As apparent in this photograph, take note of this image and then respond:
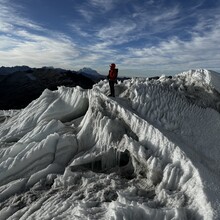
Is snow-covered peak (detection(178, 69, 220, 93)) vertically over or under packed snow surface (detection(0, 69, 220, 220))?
over

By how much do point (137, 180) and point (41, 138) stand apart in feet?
14.0

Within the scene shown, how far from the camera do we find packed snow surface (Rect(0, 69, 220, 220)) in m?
7.82

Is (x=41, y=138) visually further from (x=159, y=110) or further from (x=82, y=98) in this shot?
(x=159, y=110)

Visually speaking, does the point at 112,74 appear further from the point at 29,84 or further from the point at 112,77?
the point at 29,84

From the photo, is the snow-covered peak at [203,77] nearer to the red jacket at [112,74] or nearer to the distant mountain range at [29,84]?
the red jacket at [112,74]

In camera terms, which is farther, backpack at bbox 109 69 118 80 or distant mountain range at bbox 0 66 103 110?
distant mountain range at bbox 0 66 103 110

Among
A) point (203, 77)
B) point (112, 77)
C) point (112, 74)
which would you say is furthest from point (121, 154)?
point (203, 77)

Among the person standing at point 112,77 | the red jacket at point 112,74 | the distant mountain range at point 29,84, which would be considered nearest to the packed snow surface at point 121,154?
the person standing at point 112,77

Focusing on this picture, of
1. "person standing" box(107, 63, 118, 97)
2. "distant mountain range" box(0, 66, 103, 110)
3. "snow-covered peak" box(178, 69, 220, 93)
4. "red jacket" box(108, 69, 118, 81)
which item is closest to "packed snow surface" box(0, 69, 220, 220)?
"snow-covered peak" box(178, 69, 220, 93)

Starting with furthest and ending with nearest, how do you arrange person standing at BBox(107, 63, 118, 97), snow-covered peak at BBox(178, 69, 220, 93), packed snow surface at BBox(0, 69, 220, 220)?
person standing at BBox(107, 63, 118, 97), snow-covered peak at BBox(178, 69, 220, 93), packed snow surface at BBox(0, 69, 220, 220)

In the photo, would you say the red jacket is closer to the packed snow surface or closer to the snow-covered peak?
the packed snow surface

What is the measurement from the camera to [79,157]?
35.0 feet

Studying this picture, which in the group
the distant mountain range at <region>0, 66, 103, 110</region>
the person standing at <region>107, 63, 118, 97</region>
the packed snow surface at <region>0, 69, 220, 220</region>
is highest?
the person standing at <region>107, 63, 118, 97</region>

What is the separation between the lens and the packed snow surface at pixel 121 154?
782cm
